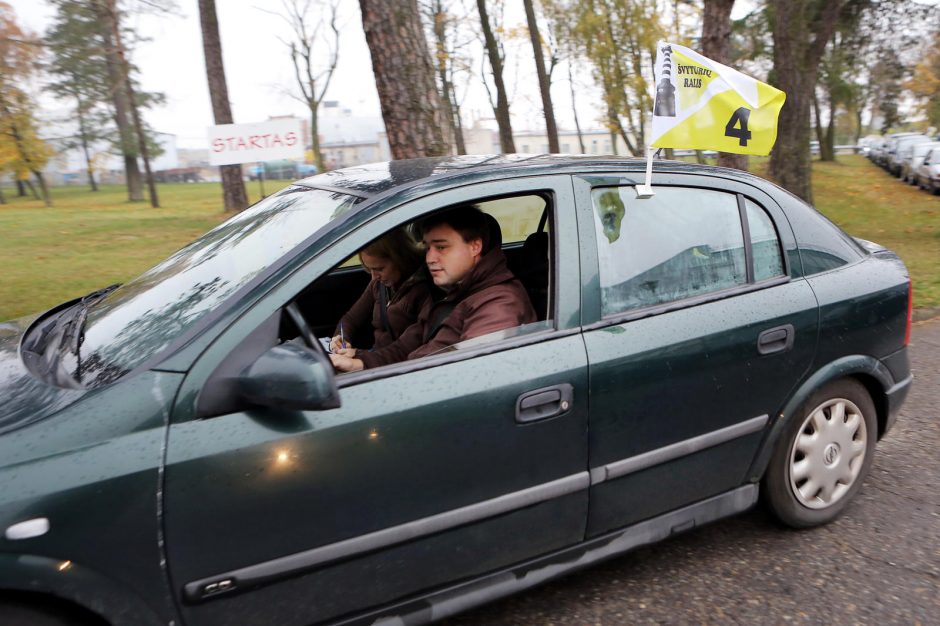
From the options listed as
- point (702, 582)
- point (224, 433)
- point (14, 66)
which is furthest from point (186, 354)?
point (14, 66)

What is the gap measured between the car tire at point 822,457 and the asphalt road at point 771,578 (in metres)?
0.13

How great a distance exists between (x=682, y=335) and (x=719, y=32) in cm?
Result: 738

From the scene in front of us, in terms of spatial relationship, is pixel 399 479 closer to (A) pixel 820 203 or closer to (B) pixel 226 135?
(B) pixel 226 135

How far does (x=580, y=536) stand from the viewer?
8.11 ft

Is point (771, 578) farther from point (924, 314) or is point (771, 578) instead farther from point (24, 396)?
point (924, 314)

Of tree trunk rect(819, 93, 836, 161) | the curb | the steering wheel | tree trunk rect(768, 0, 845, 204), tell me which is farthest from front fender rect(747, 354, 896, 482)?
tree trunk rect(819, 93, 836, 161)

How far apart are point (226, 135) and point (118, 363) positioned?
40.0 ft

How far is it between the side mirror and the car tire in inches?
75.5

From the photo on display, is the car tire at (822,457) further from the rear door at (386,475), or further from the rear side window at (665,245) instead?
the rear door at (386,475)

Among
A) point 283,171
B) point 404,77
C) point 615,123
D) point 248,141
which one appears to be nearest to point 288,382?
point 404,77

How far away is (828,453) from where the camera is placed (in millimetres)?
3059

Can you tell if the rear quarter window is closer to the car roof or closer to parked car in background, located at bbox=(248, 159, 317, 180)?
the car roof

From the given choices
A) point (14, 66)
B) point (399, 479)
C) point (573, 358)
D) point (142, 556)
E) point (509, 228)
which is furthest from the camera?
point (14, 66)

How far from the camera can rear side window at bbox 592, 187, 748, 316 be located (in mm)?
2529
